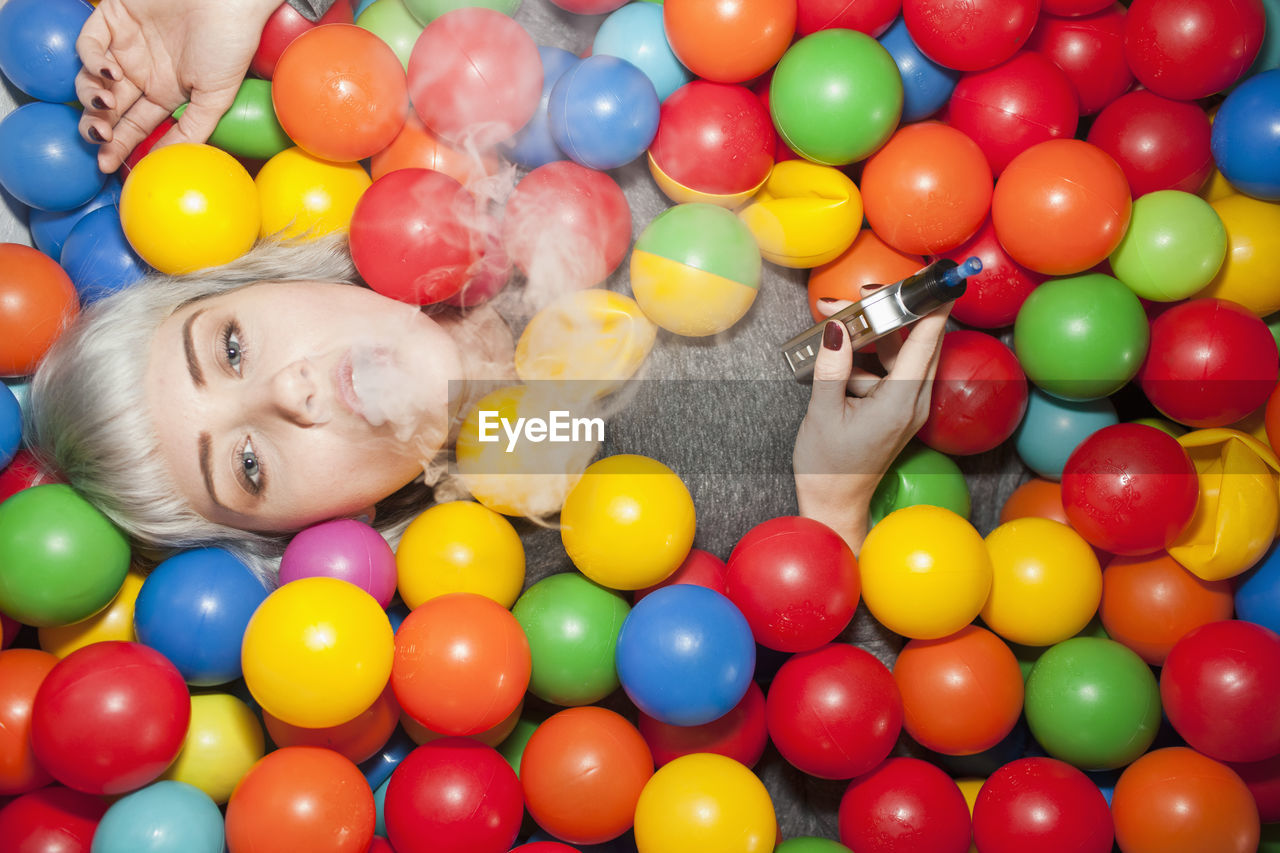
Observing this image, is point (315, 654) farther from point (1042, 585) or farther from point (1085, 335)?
point (1085, 335)

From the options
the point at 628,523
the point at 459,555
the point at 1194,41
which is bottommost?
the point at 459,555

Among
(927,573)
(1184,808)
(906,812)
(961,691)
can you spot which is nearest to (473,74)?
(927,573)

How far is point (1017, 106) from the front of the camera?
1785 millimetres

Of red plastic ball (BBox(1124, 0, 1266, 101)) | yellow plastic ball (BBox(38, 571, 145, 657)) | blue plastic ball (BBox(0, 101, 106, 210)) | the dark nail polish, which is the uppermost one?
red plastic ball (BBox(1124, 0, 1266, 101))

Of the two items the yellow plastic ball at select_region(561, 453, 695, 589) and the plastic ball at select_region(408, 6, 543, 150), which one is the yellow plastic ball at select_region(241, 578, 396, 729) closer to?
the yellow plastic ball at select_region(561, 453, 695, 589)

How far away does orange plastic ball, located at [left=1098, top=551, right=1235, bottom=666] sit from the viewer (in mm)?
1727

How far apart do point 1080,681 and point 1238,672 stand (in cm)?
25

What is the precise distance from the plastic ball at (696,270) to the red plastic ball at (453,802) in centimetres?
86

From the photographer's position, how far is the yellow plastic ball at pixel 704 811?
1.48 metres

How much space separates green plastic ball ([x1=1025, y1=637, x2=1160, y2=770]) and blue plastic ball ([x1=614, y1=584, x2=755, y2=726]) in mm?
592

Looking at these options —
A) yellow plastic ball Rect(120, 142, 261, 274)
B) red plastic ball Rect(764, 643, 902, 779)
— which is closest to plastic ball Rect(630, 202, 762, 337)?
red plastic ball Rect(764, 643, 902, 779)

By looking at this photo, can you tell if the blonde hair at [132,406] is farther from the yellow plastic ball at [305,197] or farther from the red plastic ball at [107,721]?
the red plastic ball at [107,721]

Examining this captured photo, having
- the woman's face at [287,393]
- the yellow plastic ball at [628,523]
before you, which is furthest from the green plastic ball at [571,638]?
the woman's face at [287,393]

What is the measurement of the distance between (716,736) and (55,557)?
121 cm
